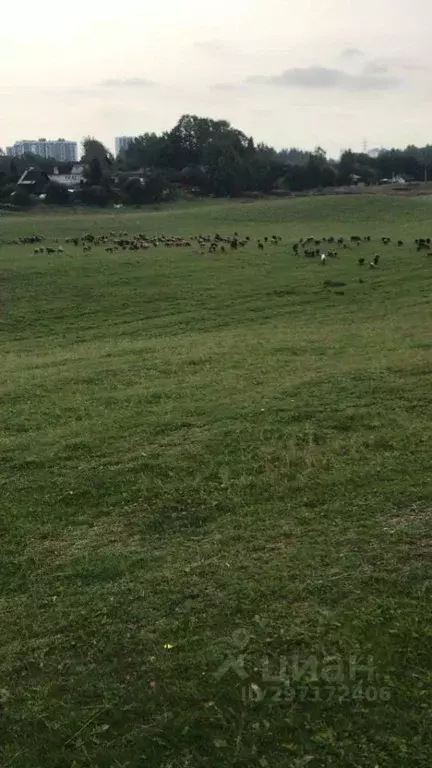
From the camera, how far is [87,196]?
72.2m

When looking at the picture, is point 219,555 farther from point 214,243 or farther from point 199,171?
point 199,171

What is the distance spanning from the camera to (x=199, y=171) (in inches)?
3467

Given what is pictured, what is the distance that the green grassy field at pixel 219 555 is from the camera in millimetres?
5457

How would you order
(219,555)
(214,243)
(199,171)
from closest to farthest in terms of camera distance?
(219,555) < (214,243) < (199,171)

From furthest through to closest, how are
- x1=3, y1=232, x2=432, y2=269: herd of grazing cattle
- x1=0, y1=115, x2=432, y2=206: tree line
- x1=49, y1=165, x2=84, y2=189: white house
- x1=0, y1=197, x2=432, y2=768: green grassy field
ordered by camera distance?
x1=49, y1=165, x2=84, y2=189: white house
x1=0, y1=115, x2=432, y2=206: tree line
x1=3, y1=232, x2=432, y2=269: herd of grazing cattle
x1=0, y1=197, x2=432, y2=768: green grassy field

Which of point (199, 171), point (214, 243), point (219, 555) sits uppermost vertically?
point (199, 171)

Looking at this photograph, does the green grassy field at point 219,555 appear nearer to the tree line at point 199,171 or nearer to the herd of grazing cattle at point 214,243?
the herd of grazing cattle at point 214,243

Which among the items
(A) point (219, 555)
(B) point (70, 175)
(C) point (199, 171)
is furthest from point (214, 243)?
(B) point (70, 175)

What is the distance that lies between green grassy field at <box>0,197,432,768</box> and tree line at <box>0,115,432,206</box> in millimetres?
59986

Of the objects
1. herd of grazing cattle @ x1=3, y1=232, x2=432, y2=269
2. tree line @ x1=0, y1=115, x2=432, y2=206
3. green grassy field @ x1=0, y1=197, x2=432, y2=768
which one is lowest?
green grassy field @ x1=0, y1=197, x2=432, y2=768

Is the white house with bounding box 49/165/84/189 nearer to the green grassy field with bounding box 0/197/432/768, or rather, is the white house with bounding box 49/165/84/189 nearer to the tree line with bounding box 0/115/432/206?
the tree line with bounding box 0/115/432/206

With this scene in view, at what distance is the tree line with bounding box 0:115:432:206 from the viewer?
7462cm

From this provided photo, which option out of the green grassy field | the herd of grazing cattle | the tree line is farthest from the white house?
the green grassy field

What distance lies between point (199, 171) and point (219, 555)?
279ft
